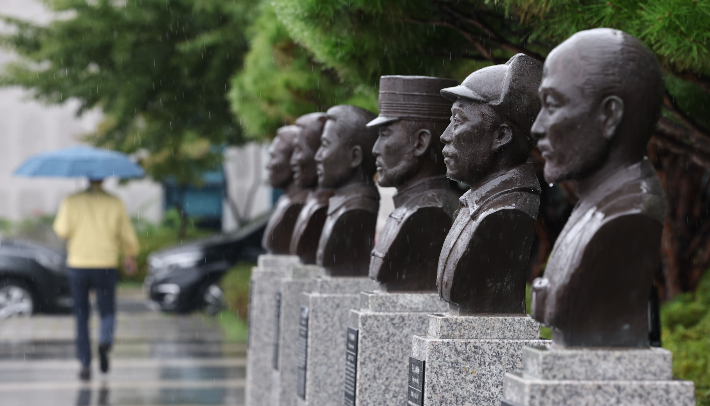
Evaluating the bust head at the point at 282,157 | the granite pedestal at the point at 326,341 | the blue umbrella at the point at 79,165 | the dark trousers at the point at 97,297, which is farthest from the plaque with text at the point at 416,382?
the blue umbrella at the point at 79,165

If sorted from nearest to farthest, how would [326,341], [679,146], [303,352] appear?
[326,341] < [303,352] < [679,146]

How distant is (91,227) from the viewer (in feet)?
29.8

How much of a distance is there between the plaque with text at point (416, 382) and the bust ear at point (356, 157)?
2005 mm

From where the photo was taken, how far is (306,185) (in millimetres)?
6672

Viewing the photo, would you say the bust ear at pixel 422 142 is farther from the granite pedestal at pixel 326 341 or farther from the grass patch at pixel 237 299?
the grass patch at pixel 237 299

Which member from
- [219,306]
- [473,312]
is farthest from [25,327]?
[473,312]

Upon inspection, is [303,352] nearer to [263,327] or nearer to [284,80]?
[263,327]

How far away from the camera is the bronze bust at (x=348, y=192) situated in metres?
5.48

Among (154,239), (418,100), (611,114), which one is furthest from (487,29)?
(154,239)

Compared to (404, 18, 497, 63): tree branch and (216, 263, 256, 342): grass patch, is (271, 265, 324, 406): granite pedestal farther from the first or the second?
(216, 263, 256, 342): grass patch

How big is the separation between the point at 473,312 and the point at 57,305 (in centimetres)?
1163

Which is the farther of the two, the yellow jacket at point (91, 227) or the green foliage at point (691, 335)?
the yellow jacket at point (91, 227)

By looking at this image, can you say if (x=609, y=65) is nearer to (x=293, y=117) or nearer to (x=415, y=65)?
(x=415, y=65)

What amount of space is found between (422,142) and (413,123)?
0.11 m
